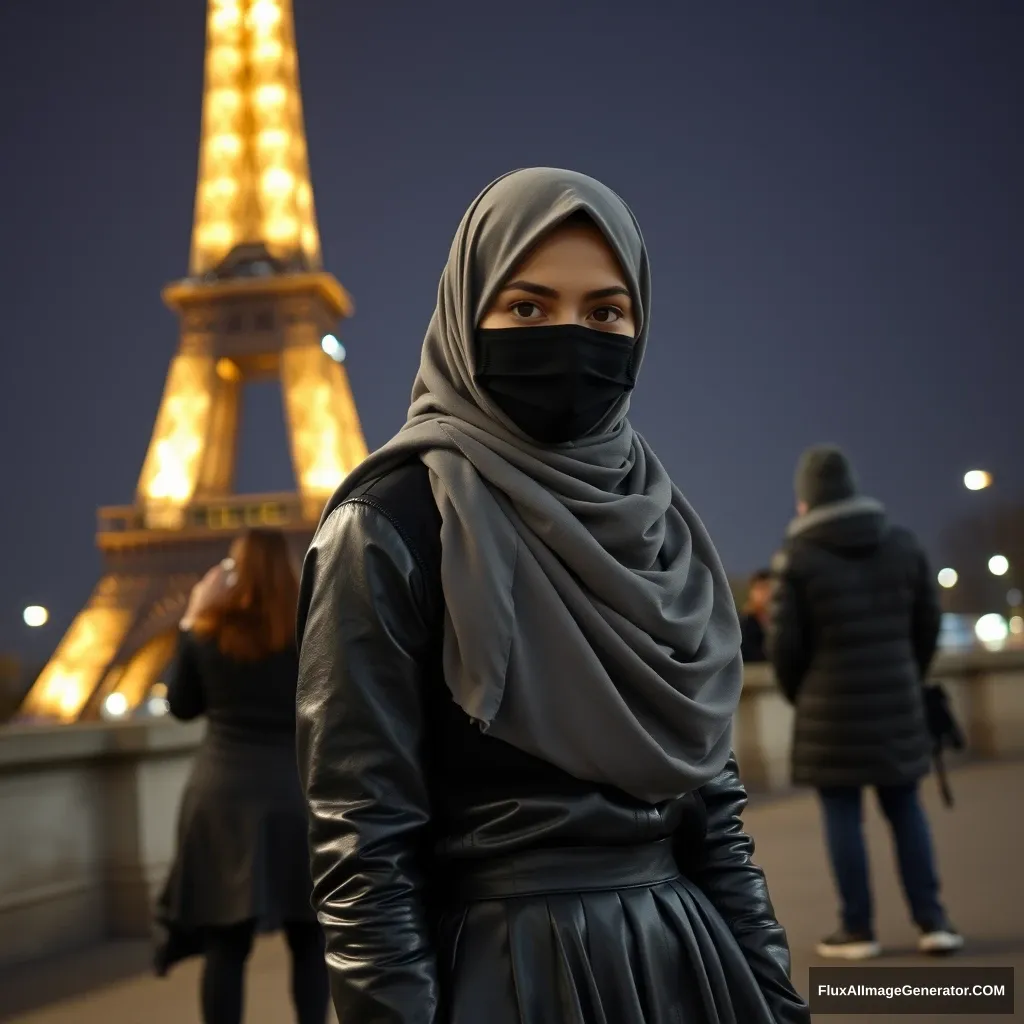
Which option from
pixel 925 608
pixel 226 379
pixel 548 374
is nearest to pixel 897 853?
pixel 925 608

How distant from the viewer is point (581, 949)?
4.80 feet

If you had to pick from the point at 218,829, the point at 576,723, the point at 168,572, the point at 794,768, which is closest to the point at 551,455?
the point at 576,723

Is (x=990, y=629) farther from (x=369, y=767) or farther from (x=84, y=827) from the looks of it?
(x=369, y=767)

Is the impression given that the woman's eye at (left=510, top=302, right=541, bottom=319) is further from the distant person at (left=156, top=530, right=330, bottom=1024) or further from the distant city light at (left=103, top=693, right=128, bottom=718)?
the distant city light at (left=103, top=693, right=128, bottom=718)

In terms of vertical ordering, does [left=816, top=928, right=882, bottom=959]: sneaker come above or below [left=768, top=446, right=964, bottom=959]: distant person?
below

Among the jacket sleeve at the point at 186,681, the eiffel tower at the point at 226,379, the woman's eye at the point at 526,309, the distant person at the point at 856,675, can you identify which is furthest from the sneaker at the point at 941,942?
the eiffel tower at the point at 226,379

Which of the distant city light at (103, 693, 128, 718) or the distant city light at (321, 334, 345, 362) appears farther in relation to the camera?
the distant city light at (321, 334, 345, 362)

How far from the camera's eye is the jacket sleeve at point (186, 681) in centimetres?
360

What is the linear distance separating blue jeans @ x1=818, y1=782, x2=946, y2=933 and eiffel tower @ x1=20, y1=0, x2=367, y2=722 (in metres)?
20.0

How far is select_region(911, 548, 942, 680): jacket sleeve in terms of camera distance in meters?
4.78

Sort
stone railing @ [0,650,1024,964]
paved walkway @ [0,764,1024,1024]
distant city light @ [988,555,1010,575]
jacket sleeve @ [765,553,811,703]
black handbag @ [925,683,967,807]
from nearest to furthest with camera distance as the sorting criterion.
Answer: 1. paved walkway @ [0,764,1024,1024]
2. jacket sleeve @ [765,553,811,703]
3. black handbag @ [925,683,967,807]
4. stone railing @ [0,650,1024,964]
5. distant city light @ [988,555,1010,575]

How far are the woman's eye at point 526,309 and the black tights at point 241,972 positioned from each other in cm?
232

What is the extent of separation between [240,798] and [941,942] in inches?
99.3

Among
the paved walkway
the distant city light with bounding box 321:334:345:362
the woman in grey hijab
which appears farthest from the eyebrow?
the distant city light with bounding box 321:334:345:362
